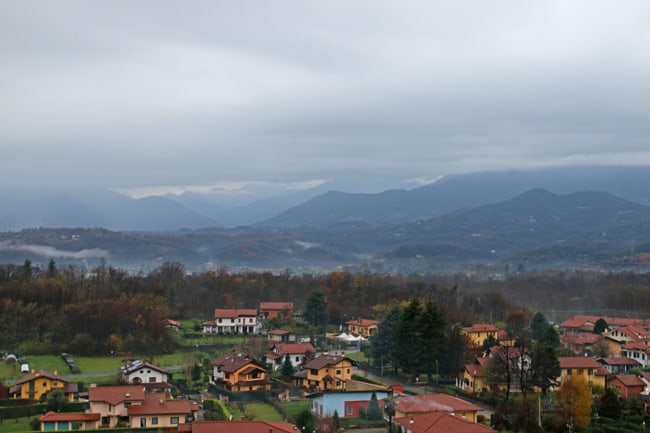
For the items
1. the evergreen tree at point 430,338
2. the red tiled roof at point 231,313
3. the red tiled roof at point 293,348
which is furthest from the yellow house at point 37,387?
the red tiled roof at point 231,313

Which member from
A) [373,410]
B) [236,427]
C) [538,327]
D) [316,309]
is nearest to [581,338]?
[538,327]

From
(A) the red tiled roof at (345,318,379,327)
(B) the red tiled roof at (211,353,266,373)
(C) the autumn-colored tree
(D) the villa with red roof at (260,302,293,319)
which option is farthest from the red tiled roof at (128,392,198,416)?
(D) the villa with red roof at (260,302,293,319)

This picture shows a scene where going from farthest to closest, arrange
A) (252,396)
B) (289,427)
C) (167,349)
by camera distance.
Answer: (167,349)
(252,396)
(289,427)

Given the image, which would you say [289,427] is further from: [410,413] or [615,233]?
[615,233]

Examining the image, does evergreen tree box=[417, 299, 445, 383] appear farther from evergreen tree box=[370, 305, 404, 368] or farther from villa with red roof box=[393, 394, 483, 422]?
villa with red roof box=[393, 394, 483, 422]

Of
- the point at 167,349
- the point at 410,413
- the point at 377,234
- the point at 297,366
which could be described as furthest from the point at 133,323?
the point at 377,234
